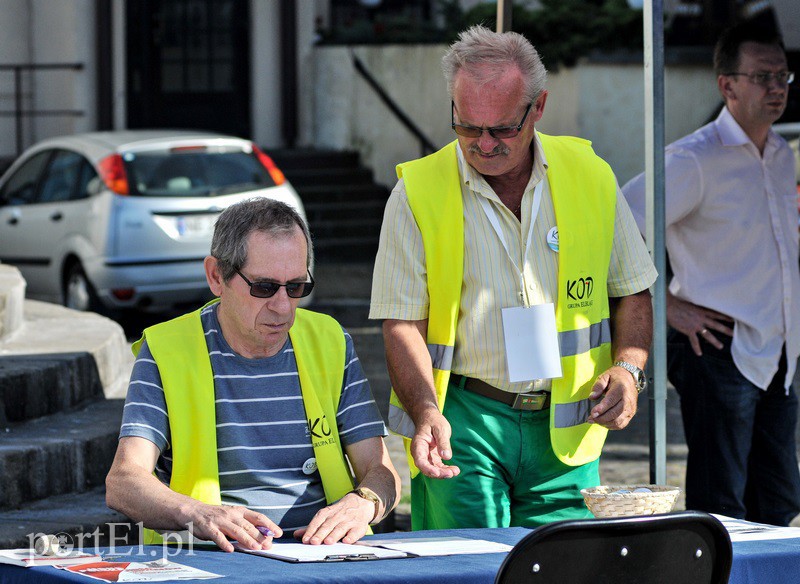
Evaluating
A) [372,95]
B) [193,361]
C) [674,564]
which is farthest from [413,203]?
[372,95]

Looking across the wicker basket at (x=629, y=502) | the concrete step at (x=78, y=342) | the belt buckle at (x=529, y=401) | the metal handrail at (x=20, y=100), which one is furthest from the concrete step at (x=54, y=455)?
the metal handrail at (x=20, y=100)

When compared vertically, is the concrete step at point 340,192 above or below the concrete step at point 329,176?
below

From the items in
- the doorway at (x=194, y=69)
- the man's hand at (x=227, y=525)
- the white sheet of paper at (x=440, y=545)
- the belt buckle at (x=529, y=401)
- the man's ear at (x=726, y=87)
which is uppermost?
the doorway at (x=194, y=69)

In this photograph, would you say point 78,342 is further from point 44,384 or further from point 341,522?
point 341,522

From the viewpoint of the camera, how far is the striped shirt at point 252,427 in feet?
11.3

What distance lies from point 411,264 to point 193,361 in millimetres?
623

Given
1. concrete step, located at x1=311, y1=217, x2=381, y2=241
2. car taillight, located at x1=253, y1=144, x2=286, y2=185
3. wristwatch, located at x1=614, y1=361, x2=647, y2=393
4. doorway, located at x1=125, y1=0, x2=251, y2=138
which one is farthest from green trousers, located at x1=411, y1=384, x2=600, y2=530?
doorway, located at x1=125, y1=0, x2=251, y2=138

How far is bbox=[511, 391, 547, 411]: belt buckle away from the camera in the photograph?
145 inches

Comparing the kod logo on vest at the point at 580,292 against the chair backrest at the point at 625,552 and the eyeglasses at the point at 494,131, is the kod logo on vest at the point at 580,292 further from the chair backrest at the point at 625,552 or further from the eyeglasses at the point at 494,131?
the chair backrest at the point at 625,552

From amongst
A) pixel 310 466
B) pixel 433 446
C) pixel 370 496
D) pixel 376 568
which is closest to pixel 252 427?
pixel 310 466

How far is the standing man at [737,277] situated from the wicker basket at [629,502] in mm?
1546

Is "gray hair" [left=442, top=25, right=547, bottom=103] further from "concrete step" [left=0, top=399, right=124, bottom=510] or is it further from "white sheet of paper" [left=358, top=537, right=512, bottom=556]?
"concrete step" [left=0, top=399, right=124, bottom=510]

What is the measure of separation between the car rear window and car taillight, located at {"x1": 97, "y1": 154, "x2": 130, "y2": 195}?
0.12 ft

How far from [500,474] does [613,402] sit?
354mm
